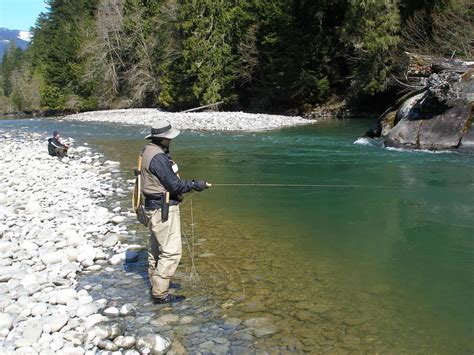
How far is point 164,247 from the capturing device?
547 cm

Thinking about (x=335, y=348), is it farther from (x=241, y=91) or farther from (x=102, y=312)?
(x=241, y=91)

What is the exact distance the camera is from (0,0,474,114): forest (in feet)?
102

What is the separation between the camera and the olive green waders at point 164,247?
17.8 feet

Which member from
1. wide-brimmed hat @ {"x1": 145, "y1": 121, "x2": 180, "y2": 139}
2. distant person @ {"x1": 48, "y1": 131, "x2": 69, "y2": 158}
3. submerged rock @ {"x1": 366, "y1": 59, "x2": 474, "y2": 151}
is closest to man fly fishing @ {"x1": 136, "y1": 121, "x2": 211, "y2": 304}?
wide-brimmed hat @ {"x1": 145, "y1": 121, "x2": 180, "y2": 139}

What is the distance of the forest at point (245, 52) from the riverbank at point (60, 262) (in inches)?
771

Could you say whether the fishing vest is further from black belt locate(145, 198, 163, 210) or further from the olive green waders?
the olive green waders

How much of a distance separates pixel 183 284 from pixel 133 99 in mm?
51803

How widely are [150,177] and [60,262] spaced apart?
2322 mm

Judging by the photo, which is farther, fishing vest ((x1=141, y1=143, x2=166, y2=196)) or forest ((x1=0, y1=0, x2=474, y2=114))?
forest ((x1=0, y1=0, x2=474, y2=114))

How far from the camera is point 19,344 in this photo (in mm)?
4438

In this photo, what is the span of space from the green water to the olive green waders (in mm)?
649

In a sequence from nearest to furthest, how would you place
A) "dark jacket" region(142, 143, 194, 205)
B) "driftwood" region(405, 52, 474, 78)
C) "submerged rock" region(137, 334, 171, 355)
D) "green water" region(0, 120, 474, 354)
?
1. "submerged rock" region(137, 334, 171, 355)
2. "green water" region(0, 120, 474, 354)
3. "dark jacket" region(142, 143, 194, 205)
4. "driftwood" region(405, 52, 474, 78)

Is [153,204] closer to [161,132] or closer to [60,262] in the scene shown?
[161,132]

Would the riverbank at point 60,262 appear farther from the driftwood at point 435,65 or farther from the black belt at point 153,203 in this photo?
the driftwood at point 435,65
